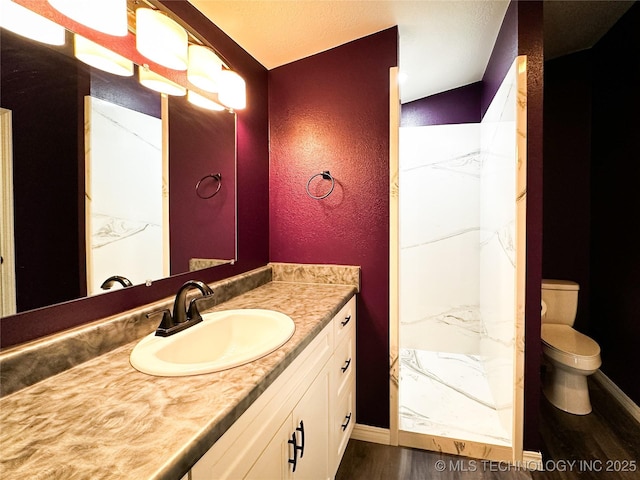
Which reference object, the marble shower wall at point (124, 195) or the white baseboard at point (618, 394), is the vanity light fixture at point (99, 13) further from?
the white baseboard at point (618, 394)

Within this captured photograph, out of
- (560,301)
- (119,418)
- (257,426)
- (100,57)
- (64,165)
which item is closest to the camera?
(119,418)

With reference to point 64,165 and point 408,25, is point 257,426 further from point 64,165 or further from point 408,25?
point 408,25

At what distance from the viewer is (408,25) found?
1769 millimetres

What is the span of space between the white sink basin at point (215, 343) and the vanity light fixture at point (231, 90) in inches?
39.1

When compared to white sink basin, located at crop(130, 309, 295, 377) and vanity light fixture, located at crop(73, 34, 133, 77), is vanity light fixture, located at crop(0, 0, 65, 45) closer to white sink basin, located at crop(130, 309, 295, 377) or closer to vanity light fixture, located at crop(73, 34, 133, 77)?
vanity light fixture, located at crop(73, 34, 133, 77)

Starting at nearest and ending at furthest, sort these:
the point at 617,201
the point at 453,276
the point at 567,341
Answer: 1. the point at 567,341
2. the point at 617,201
3. the point at 453,276

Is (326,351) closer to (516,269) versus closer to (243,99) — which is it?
(516,269)

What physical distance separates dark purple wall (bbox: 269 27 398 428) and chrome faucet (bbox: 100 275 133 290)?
1.01 m

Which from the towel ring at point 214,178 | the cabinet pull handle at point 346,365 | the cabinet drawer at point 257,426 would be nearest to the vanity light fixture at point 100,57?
the towel ring at point 214,178

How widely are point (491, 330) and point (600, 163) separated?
5.12ft

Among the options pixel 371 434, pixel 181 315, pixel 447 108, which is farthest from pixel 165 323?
pixel 447 108

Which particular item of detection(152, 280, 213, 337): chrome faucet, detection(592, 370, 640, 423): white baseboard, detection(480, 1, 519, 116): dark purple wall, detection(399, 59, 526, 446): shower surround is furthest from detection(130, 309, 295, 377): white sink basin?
detection(592, 370, 640, 423): white baseboard

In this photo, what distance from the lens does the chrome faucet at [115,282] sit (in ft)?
3.30

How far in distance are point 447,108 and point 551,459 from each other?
2598 mm
